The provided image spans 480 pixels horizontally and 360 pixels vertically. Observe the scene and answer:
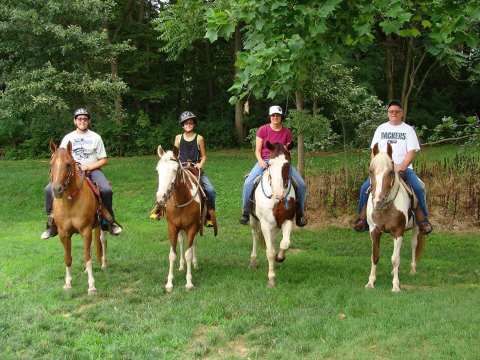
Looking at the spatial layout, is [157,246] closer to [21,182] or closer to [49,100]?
[49,100]

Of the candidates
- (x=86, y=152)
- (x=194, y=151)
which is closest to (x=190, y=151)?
(x=194, y=151)

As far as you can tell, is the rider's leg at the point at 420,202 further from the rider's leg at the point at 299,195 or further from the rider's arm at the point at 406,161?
the rider's leg at the point at 299,195

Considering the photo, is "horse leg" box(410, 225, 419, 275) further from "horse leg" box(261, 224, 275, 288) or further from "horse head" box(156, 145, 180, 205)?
"horse head" box(156, 145, 180, 205)

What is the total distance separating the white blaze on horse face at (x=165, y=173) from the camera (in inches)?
294

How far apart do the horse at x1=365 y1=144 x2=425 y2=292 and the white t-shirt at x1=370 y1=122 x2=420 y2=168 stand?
53cm

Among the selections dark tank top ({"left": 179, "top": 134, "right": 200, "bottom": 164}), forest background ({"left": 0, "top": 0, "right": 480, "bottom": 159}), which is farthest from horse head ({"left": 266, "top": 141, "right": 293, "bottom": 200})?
dark tank top ({"left": 179, "top": 134, "right": 200, "bottom": 164})

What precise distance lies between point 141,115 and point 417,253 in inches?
924

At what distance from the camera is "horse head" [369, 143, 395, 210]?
7.47 metres

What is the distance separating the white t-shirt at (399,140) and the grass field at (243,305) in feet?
6.47

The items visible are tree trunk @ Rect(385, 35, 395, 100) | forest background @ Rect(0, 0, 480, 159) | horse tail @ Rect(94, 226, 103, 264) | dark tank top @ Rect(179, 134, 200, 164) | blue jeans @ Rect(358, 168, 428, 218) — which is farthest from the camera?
tree trunk @ Rect(385, 35, 395, 100)

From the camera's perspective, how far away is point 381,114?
14742mm

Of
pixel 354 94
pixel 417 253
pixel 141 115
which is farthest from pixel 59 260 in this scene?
pixel 141 115

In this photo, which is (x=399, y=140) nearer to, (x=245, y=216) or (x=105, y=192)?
(x=245, y=216)

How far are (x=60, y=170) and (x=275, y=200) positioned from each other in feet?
10.2
